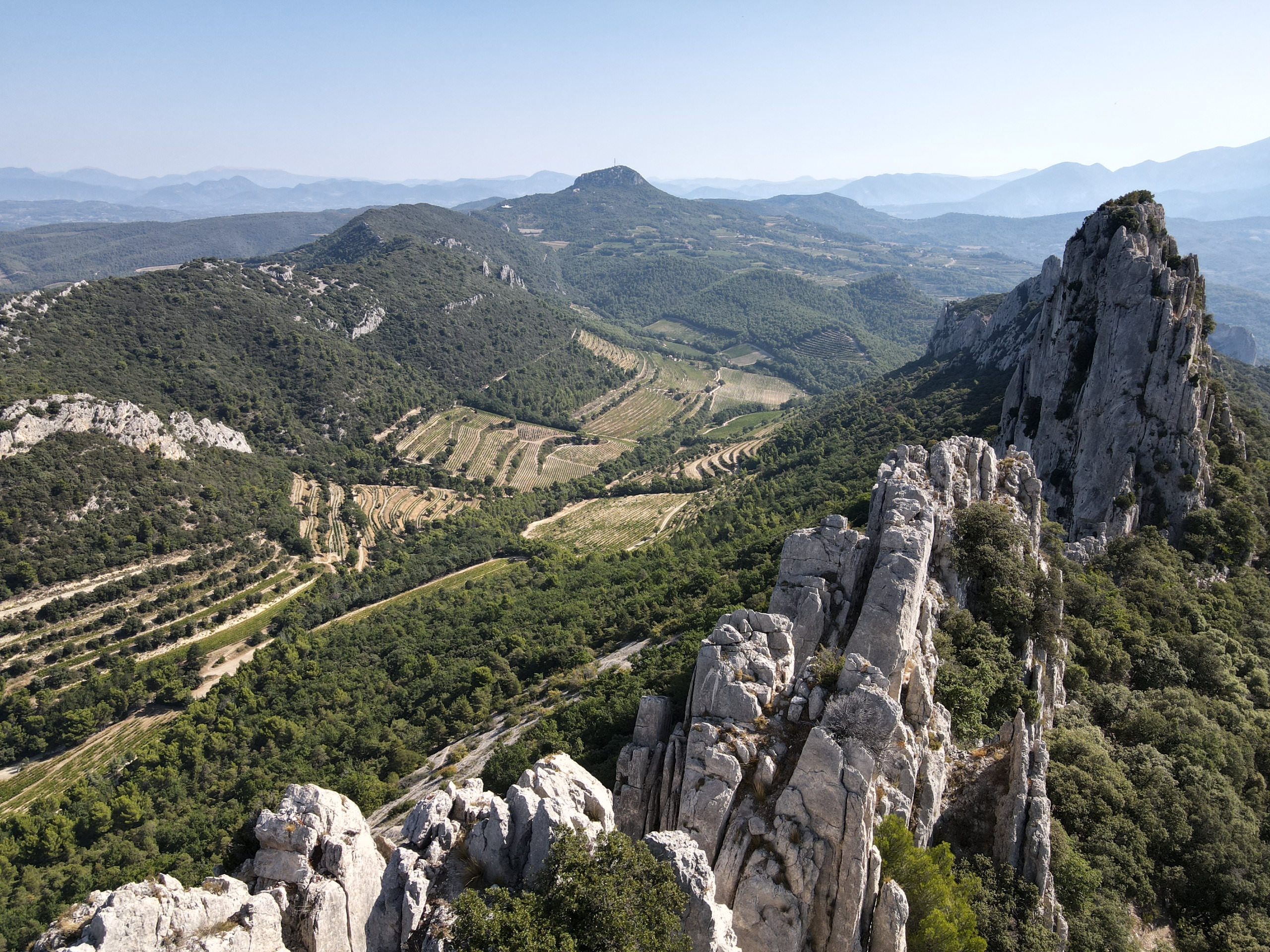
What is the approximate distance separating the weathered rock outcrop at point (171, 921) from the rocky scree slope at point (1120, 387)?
213 feet

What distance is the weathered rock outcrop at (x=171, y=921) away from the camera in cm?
1407

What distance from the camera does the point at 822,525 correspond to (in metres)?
36.7

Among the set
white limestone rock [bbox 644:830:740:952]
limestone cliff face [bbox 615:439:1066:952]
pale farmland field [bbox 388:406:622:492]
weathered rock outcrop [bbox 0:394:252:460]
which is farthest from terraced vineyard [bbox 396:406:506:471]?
white limestone rock [bbox 644:830:740:952]

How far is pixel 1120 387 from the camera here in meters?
66.9

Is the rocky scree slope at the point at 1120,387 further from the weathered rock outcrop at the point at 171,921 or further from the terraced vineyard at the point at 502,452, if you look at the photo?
the terraced vineyard at the point at 502,452

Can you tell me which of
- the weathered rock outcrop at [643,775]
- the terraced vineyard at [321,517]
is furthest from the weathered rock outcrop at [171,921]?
the terraced vineyard at [321,517]

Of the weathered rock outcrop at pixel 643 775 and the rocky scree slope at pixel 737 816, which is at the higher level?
the rocky scree slope at pixel 737 816

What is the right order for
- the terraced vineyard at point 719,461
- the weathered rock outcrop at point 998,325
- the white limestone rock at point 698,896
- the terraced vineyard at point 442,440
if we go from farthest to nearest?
the terraced vineyard at point 442,440
the terraced vineyard at point 719,461
the weathered rock outcrop at point 998,325
the white limestone rock at point 698,896

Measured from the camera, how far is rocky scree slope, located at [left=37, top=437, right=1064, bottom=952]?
16.5m

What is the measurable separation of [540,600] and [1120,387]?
2996 inches

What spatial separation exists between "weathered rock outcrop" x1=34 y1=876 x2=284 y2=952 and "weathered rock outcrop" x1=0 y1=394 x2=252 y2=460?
12257 cm

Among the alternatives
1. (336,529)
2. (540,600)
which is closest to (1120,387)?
(540,600)

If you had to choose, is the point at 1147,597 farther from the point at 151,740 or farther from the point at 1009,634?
the point at 151,740

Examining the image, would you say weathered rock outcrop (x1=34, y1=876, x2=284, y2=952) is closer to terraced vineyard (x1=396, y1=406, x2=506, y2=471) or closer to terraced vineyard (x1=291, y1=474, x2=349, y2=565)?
terraced vineyard (x1=291, y1=474, x2=349, y2=565)
